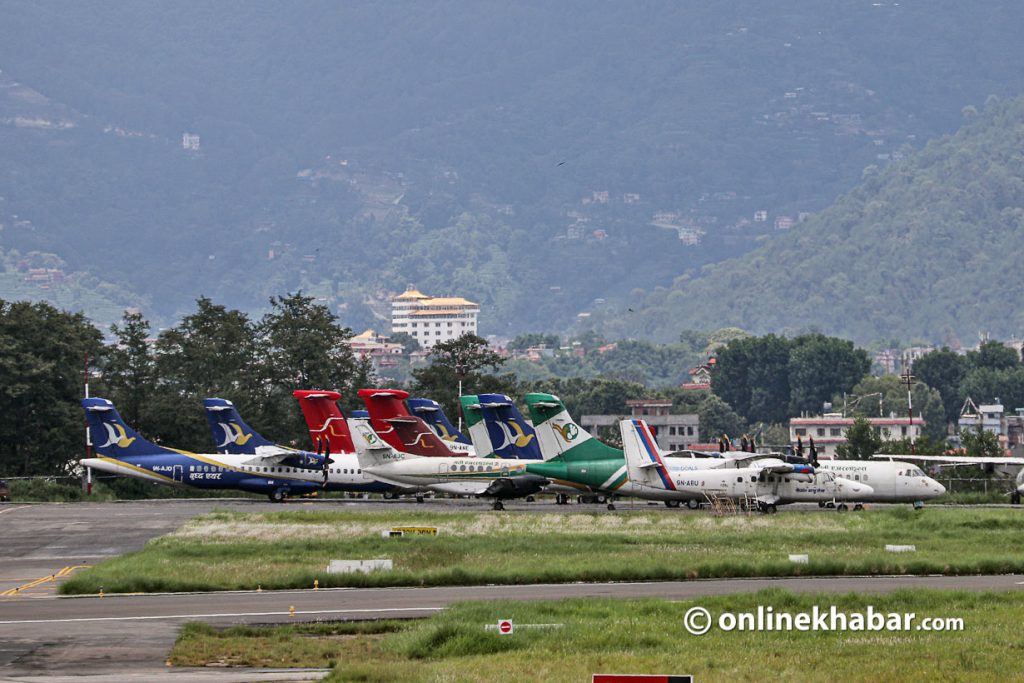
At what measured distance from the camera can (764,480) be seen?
6569cm

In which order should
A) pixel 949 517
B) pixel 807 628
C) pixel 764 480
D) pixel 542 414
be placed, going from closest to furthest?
pixel 807 628
pixel 949 517
pixel 764 480
pixel 542 414

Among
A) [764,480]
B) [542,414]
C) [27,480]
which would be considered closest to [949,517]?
[764,480]

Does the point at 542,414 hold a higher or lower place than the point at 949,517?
higher

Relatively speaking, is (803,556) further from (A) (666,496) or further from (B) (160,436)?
(B) (160,436)

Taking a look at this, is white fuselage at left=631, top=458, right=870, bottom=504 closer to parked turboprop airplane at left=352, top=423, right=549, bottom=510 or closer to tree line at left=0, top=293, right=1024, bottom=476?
parked turboprop airplane at left=352, top=423, right=549, bottom=510

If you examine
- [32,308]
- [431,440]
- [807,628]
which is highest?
[32,308]

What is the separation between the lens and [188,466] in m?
77.8

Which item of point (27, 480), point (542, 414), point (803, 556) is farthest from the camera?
point (27, 480)

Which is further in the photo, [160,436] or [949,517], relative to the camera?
[160,436]

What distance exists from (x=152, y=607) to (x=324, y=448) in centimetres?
5148

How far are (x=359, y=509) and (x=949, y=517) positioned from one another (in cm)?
2569

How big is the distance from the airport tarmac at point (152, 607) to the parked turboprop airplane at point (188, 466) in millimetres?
24332

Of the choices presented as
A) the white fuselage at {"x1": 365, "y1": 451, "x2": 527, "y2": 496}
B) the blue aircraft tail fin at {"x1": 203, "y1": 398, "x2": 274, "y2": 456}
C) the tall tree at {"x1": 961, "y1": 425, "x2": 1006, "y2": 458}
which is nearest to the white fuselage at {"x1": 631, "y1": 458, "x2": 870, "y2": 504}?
the white fuselage at {"x1": 365, "y1": 451, "x2": 527, "y2": 496}

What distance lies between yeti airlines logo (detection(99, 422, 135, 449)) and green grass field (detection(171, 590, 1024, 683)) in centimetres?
4855
